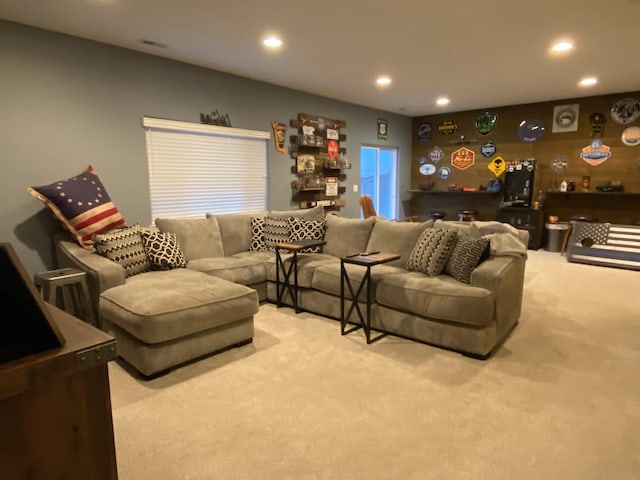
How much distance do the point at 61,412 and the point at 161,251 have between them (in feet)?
9.18

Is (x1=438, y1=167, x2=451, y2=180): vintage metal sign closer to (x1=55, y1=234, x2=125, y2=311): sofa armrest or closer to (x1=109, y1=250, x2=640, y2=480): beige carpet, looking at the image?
(x1=109, y1=250, x2=640, y2=480): beige carpet

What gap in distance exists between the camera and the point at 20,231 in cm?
349

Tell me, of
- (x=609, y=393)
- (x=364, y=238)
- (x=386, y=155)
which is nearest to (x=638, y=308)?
(x=609, y=393)

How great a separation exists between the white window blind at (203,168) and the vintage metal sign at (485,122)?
14.8ft

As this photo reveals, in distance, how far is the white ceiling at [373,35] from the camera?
10.0 ft

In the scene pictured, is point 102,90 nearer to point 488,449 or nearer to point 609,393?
point 488,449

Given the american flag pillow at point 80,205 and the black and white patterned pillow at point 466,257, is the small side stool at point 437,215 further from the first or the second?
the american flag pillow at point 80,205

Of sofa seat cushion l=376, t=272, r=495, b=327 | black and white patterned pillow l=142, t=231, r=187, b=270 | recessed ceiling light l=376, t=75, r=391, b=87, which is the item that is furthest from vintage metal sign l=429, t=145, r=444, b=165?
black and white patterned pillow l=142, t=231, r=187, b=270

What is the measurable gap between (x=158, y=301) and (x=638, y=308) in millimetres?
4409

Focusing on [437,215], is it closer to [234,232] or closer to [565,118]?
[565,118]

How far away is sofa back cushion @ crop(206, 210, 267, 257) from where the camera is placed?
448cm

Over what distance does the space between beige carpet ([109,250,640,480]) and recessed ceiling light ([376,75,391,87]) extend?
341cm

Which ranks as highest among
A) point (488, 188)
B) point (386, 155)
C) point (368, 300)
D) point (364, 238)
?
point (386, 155)

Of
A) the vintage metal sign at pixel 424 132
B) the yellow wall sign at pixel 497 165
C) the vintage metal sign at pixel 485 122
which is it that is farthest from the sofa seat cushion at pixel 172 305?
the vintage metal sign at pixel 424 132
